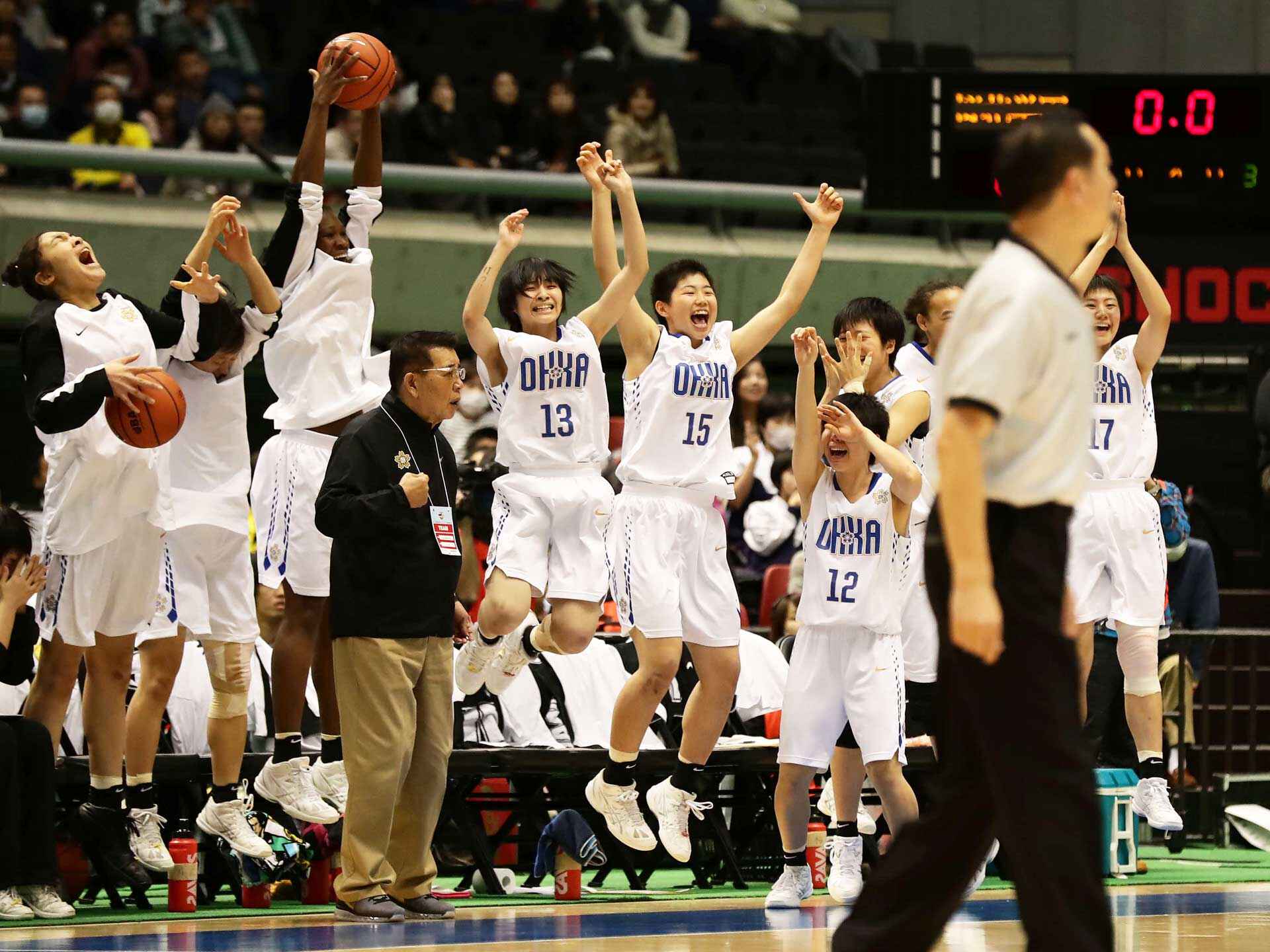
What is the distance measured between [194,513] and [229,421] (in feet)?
1.66

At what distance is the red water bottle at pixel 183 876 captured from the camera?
9.32 metres

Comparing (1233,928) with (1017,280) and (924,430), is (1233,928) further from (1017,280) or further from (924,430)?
(1017,280)

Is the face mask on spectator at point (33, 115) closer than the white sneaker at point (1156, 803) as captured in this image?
No

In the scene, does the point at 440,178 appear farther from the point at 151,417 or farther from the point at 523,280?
the point at 151,417

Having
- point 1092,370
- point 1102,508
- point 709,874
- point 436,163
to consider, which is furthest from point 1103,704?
point 436,163

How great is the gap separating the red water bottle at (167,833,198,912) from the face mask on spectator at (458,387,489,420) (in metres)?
5.94

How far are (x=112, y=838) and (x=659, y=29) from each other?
45.6 feet

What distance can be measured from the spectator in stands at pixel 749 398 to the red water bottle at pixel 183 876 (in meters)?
6.77

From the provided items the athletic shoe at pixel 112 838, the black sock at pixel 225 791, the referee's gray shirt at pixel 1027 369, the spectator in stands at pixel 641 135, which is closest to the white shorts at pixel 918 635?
the black sock at pixel 225 791

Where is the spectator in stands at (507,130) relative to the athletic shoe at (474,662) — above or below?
above

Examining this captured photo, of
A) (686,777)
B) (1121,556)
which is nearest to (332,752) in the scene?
(686,777)

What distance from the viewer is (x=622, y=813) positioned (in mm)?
9461

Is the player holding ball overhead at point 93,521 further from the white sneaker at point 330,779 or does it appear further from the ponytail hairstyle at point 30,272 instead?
the white sneaker at point 330,779

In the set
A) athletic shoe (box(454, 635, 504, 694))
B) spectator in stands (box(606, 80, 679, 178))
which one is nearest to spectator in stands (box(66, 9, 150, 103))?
spectator in stands (box(606, 80, 679, 178))
